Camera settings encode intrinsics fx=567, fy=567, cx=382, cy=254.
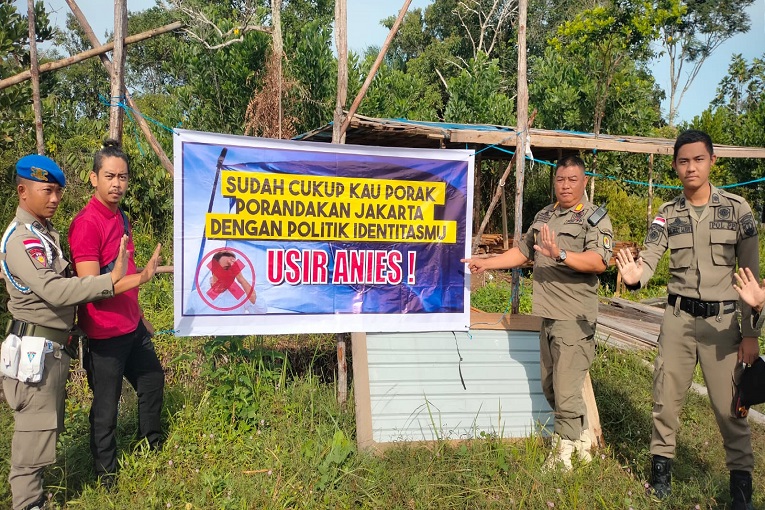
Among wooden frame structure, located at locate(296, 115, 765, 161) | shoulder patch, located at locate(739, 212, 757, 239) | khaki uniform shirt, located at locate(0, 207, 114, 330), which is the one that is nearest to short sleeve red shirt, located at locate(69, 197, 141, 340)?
khaki uniform shirt, located at locate(0, 207, 114, 330)

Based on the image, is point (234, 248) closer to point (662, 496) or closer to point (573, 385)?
point (573, 385)

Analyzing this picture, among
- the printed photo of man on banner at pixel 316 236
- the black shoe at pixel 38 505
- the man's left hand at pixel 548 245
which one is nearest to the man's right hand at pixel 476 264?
the printed photo of man on banner at pixel 316 236

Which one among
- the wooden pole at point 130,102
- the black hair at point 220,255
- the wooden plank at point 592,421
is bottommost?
the wooden plank at point 592,421

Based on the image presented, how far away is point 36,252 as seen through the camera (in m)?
2.90

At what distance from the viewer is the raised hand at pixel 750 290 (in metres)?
2.95

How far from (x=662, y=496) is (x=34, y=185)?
3.93 metres

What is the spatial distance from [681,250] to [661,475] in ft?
4.51

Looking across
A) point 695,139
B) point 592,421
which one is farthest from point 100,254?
point 695,139

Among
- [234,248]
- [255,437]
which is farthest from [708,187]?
[255,437]

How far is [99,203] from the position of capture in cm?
326

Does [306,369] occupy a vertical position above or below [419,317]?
below

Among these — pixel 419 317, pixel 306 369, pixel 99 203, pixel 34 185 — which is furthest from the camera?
pixel 306 369

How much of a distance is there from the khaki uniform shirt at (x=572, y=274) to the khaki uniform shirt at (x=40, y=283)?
2.62 meters

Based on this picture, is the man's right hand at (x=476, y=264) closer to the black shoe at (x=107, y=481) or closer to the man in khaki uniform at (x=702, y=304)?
the man in khaki uniform at (x=702, y=304)
